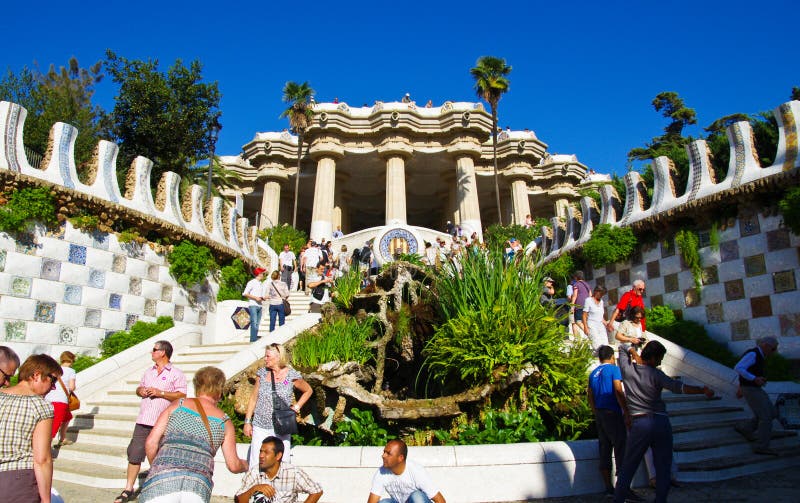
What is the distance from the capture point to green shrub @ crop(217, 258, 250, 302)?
15.0 meters

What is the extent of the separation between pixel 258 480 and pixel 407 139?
106 feet

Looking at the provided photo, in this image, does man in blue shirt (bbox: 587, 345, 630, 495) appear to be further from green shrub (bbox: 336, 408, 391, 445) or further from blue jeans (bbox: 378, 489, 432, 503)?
green shrub (bbox: 336, 408, 391, 445)

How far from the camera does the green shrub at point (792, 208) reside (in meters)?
9.70

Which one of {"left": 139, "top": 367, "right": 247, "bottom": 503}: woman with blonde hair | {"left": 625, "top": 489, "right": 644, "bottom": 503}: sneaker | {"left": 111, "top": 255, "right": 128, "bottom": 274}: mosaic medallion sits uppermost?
{"left": 111, "top": 255, "right": 128, "bottom": 274}: mosaic medallion

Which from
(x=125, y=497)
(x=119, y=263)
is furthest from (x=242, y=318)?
(x=125, y=497)

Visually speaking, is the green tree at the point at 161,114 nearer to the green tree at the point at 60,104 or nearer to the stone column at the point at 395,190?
the green tree at the point at 60,104

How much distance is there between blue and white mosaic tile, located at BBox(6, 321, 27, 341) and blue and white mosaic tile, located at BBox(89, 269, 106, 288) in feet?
5.42

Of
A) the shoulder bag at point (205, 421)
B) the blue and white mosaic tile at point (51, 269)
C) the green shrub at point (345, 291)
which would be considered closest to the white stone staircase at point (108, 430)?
the green shrub at point (345, 291)

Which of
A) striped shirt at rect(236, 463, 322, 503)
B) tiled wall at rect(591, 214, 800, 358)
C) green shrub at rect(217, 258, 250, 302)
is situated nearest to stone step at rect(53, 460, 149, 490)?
striped shirt at rect(236, 463, 322, 503)

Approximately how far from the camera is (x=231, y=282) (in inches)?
600

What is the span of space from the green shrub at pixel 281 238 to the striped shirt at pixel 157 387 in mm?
20317

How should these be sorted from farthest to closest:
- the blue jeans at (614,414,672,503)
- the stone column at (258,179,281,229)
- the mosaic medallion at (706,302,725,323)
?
1. the stone column at (258,179,281,229)
2. the mosaic medallion at (706,302,725,323)
3. the blue jeans at (614,414,672,503)

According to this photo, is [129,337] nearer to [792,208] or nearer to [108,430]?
[108,430]

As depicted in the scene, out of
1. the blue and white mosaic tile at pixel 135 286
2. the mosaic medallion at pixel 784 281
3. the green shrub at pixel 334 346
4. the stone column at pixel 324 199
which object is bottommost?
the green shrub at pixel 334 346
